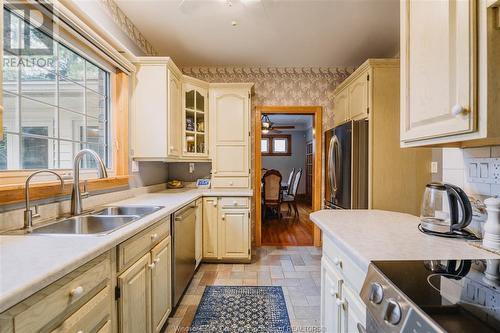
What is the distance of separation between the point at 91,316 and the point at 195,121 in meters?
→ 2.52

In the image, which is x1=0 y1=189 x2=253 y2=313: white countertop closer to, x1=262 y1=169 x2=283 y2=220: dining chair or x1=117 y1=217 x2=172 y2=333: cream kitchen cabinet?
x1=117 y1=217 x2=172 y2=333: cream kitchen cabinet

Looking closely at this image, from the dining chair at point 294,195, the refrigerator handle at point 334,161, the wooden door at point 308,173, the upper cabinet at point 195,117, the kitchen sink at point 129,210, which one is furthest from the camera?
the wooden door at point 308,173

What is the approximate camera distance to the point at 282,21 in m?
2.47

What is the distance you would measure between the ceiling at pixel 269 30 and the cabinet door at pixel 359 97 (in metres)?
0.51

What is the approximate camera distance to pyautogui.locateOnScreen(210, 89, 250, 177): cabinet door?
3283 mm

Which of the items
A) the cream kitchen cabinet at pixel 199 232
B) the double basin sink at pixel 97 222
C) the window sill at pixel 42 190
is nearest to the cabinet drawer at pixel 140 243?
the double basin sink at pixel 97 222

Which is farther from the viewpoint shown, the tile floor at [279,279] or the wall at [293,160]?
the wall at [293,160]

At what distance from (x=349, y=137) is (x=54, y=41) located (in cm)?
259

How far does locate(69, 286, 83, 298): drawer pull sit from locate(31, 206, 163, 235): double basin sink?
1.36 feet

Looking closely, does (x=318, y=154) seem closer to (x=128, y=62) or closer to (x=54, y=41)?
(x=128, y=62)

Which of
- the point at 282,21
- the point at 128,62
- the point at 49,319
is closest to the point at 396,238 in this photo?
the point at 49,319

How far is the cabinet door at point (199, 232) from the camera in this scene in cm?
278

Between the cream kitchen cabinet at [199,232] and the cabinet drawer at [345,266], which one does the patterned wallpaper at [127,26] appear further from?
the cabinet drawer at [345,266]

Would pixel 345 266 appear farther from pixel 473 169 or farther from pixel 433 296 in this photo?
pixel 473 169
